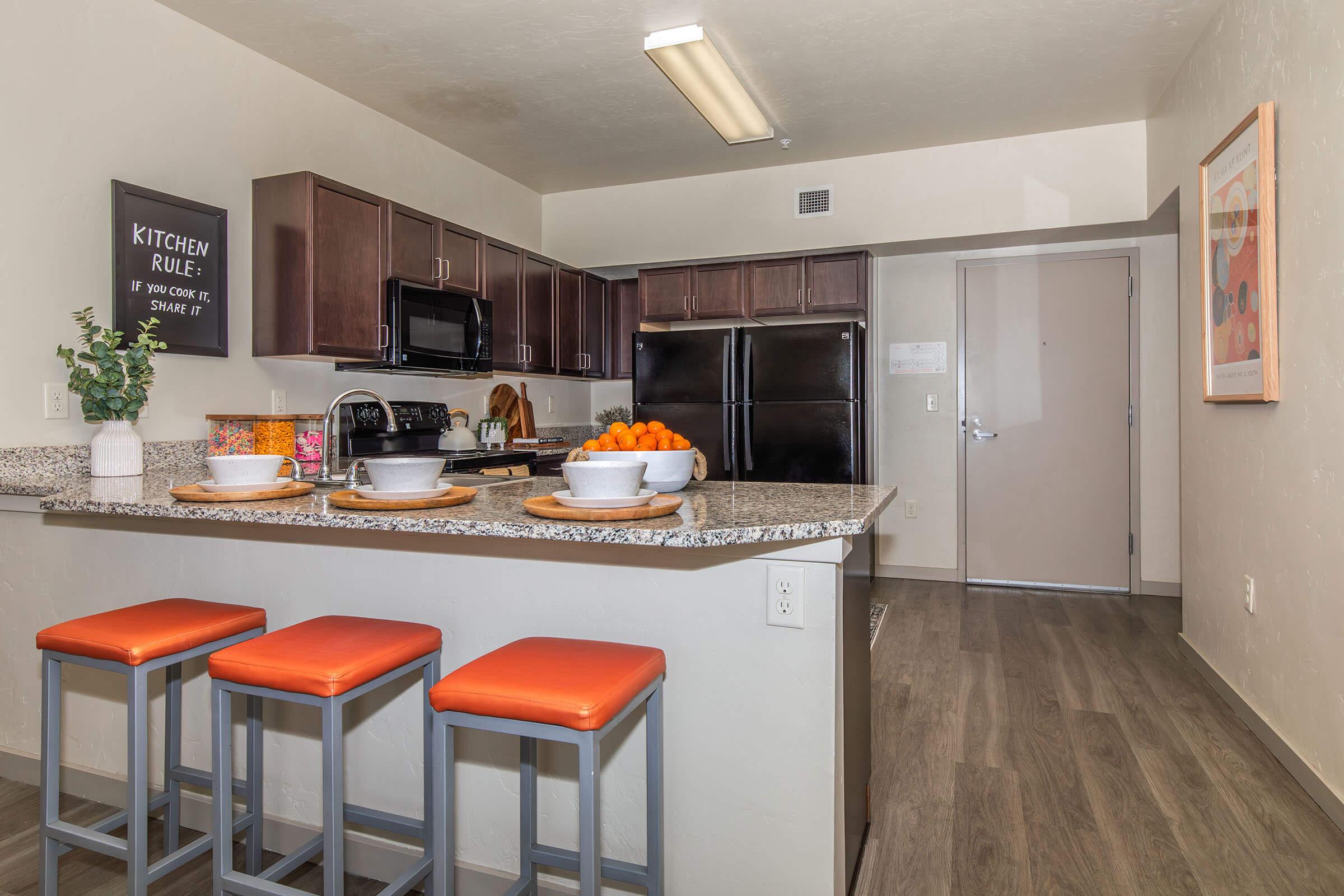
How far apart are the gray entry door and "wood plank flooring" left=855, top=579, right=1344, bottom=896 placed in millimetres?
1160

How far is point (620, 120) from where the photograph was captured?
3.95 m

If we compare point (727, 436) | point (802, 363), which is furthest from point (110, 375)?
point (802, 363)

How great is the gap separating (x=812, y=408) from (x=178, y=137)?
10.2ft

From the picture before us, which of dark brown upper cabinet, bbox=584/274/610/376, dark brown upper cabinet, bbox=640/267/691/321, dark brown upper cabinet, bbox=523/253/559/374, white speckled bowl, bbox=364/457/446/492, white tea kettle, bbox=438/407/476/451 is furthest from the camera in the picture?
dark brown upper cabinet, bbox=584/274/610/376

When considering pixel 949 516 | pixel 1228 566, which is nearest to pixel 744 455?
pixel 949 516

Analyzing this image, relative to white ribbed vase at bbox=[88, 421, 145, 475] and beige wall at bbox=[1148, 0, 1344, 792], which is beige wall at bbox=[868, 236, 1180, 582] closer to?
beige wall at bbox=[1148, 0, 1344, 792]

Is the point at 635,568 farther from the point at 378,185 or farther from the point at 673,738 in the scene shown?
the point at 378,185

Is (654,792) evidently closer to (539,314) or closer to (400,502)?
(400,502)

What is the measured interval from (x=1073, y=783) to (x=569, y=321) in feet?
11.9

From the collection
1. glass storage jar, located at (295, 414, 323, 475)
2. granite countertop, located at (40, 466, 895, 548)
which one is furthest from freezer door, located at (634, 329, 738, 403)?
granite countertop, located at (40, 466, 895, 548)

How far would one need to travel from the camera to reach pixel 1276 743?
7.77 feet

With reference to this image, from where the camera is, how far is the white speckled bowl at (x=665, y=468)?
187 centimetres

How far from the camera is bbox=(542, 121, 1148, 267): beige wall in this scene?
4.11 meters

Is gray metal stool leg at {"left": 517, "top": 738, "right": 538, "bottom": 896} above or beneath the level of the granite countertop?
beneath
